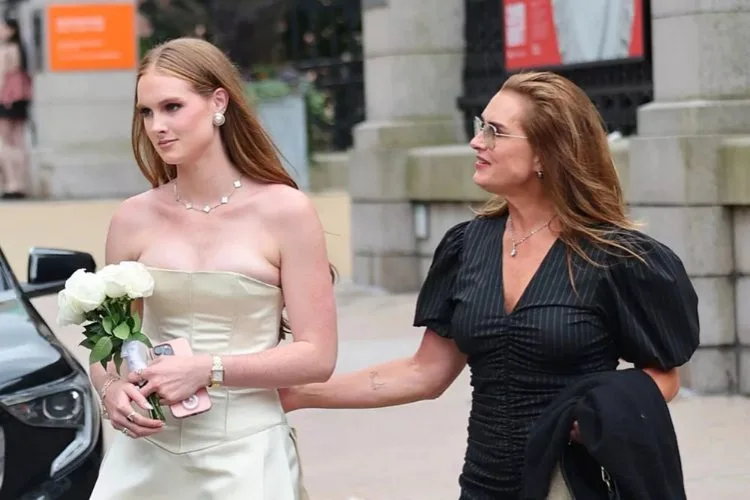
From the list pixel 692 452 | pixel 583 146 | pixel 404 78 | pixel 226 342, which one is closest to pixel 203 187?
pixel 226 342

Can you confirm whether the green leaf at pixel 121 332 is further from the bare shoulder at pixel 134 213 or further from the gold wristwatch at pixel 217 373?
the bare shoulder at pixel 134 213

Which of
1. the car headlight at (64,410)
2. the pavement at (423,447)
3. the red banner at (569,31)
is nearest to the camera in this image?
the car headlight at (64,410)

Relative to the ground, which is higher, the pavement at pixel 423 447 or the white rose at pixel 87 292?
the white rose at pixel 87 292

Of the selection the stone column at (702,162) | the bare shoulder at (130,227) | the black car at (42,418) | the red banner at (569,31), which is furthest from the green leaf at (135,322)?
the red banner at (569,31)

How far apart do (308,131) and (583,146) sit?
57.1 feet

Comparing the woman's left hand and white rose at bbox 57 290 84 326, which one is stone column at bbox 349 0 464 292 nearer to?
white rose at bbox 57 290 84 326

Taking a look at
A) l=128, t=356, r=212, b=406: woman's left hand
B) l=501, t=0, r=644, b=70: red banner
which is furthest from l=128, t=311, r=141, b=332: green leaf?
l=501, t=0, r=644, b=70: red banner

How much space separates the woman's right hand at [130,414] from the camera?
3516 millimetres

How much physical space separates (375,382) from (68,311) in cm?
75

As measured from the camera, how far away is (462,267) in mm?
3781

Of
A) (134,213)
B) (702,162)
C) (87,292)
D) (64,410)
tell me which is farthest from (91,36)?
(87,292)

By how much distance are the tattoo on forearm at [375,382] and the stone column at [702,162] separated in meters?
4.69

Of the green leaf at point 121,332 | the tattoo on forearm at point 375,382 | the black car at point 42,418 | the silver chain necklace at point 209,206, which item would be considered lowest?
the black car at point 42,418

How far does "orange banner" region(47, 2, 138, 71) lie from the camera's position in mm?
22734
